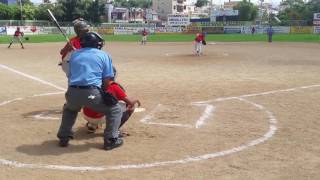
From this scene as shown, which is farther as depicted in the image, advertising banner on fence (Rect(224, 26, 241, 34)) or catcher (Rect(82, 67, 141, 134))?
advertising banner on fence (Rect(224, 26, 241, 34))

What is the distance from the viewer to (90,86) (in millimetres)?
6727

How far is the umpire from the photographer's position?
22.1 feet

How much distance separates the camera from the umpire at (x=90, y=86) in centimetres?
672

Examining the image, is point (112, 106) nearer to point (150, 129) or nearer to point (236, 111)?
point (150, 129)

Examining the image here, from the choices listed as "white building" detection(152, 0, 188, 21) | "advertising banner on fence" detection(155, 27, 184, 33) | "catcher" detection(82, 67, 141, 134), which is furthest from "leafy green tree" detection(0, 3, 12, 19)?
"white building" detection(152, 0, 188, 21)

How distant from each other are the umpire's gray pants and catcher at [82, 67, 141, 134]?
20cm

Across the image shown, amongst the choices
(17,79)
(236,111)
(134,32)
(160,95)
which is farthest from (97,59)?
(134,32)

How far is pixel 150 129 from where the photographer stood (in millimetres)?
8094

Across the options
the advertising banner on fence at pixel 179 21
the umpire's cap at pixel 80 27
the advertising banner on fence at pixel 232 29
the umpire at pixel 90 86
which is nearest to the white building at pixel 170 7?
the advertising banner on fence at pixel 179 21

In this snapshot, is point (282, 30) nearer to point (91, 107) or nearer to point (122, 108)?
point (122, 108)

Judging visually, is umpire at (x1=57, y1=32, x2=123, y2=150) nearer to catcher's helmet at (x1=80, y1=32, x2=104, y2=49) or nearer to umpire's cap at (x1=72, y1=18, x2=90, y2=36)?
catcher's helmet at (x1=80, y1=32, x2=104, y2=49)

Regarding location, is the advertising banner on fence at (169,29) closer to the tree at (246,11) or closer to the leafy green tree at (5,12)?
the leafy green tree at (5,12)

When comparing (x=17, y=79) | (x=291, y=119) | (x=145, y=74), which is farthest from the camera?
(x=145, y=74)

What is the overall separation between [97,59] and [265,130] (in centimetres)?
325
